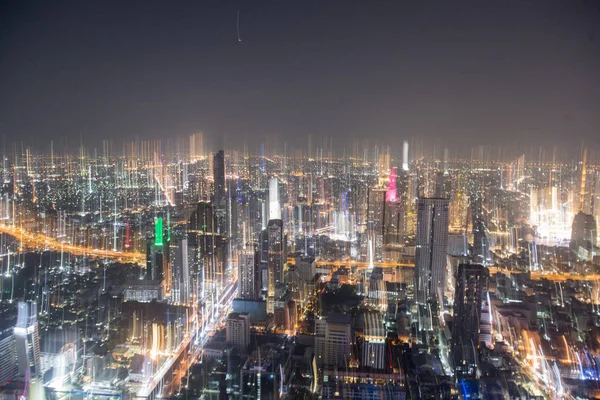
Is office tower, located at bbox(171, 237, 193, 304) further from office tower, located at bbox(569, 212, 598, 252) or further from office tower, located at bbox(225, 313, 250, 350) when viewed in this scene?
office tower, located at bbox(569, 212, 598, 252)

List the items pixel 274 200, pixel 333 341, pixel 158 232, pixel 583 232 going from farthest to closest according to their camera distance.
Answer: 1. pixel 274 200
2. pixel 158 232
3. pixel 583 232
4. pixel 333 341

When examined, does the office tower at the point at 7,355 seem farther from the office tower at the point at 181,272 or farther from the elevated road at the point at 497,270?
the elevated road at the point at 497,270

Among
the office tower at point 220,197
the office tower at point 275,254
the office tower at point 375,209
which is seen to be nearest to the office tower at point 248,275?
the office tower at point 275,254

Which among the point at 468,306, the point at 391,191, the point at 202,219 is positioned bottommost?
the point at 468,306

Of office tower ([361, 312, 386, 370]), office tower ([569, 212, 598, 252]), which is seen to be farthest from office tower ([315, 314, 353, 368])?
office tower ([569, 212, 598, 252])

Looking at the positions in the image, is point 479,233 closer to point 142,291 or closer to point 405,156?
point 405,156

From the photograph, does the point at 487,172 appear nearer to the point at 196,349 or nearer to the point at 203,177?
the point at 203,177

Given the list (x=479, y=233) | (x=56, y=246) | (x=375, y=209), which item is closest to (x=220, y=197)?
(x=56, y=246)

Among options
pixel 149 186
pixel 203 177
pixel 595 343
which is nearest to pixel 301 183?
pixel 203 177
